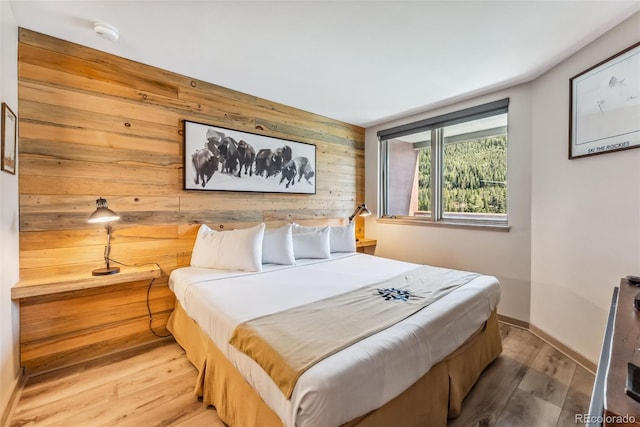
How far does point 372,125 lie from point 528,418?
3581mm

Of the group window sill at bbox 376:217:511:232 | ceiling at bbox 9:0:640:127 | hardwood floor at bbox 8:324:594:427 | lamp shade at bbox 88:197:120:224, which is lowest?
hardwood floor at bbox 8:324:594:427

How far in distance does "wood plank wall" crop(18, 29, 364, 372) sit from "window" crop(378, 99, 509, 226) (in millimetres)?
2074

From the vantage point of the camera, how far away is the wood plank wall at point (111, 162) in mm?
1900

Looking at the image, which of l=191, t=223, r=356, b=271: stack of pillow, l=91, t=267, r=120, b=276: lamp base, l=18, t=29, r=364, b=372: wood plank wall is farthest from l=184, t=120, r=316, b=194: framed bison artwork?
l=91, t=267, r=120, b=276: lamp base

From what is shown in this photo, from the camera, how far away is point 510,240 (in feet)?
8.98

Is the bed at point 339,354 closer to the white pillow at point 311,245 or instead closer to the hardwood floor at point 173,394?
the hardwood floor at point 173,394

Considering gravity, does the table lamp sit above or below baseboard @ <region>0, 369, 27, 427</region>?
above

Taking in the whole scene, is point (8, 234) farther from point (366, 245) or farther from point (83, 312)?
point (366, 245)

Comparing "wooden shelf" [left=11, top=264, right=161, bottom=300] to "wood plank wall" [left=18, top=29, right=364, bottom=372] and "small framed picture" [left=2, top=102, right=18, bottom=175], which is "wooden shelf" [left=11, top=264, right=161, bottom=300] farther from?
"small framed picture" [left=2, top=102, right=18, bottom=175]

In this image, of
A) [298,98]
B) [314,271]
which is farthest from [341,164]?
[314,271]

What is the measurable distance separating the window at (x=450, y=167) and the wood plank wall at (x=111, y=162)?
207 cm

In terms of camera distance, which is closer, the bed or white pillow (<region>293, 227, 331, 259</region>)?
the bed

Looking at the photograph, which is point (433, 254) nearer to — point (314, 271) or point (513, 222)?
point (513, 222)

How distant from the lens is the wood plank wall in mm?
1900
